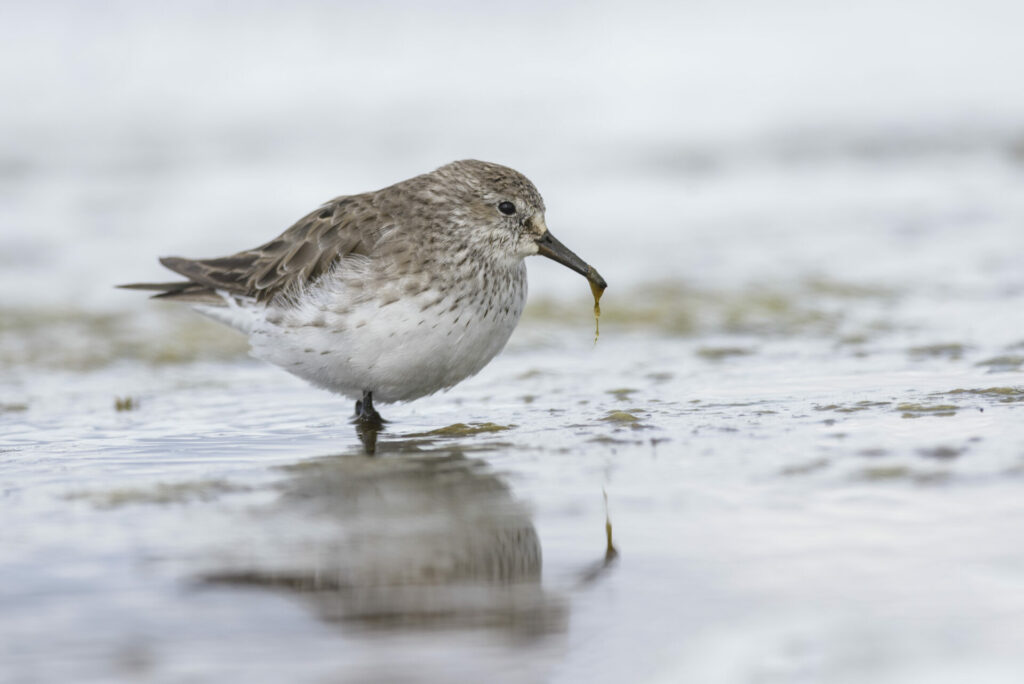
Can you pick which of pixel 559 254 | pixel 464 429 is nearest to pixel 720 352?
pixel 559 254

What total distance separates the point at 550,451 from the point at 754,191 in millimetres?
7887

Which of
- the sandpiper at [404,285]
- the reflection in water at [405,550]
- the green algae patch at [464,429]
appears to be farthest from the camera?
the sandpiper at [404,285]

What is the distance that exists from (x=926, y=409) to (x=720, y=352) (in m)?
1.95

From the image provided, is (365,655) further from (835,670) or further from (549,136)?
(549,136)

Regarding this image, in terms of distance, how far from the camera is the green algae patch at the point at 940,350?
5949 mm

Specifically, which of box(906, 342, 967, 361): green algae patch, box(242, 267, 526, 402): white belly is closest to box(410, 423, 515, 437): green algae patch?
box(242, 267, 526, 402): white belly

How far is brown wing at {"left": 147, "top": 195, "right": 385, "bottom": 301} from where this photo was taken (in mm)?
5461

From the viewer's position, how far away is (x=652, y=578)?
3.11 meters

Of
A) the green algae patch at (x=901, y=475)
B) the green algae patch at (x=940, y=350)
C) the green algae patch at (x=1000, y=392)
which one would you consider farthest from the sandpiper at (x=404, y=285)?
the green algae patch at (x=901, y=475)

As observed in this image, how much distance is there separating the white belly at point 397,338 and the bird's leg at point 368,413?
0.04 metres

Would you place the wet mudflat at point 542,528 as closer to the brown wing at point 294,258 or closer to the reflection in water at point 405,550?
the reflection in water at point 405,550

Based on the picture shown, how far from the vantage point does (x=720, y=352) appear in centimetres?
662

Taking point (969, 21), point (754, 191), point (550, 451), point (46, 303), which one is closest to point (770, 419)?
point (550, 451)

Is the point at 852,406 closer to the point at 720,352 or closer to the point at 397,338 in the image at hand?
the point at 720,352
